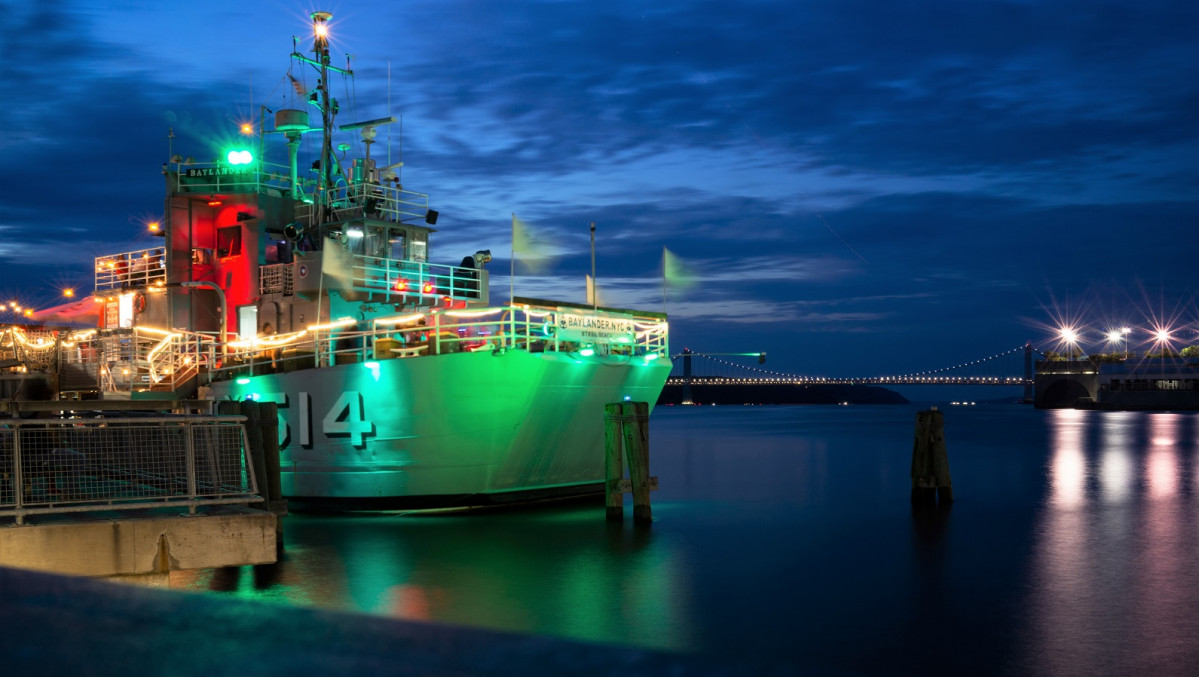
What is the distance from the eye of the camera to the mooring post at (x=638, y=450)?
1766 cm

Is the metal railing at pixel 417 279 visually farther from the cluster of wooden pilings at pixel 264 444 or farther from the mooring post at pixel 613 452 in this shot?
the cluster of wooden pilings at pixel 264 444

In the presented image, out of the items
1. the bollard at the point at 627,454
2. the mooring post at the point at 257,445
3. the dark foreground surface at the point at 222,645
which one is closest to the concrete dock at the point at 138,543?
the dark foreground surface at the point at 222,645

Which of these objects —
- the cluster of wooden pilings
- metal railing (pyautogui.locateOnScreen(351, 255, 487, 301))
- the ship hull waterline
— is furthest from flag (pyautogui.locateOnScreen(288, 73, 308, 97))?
the cluster of wooden pilings

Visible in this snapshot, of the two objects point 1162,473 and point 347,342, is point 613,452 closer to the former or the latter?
point 347,342

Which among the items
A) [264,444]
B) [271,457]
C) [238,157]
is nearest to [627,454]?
[271,457]

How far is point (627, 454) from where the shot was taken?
17672mm

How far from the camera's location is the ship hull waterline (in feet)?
58.0

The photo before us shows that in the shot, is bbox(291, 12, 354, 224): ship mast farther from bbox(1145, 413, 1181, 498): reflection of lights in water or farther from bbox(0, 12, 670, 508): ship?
bbox(1145, 413, 1181, 498): reflection of lights in water

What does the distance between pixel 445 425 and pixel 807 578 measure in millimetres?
6854

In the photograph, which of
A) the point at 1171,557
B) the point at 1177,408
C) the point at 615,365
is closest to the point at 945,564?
the point at 1171,557

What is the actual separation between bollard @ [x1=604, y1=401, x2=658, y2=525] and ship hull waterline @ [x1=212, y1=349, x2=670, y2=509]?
1.26 m

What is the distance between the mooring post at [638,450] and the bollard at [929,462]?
5.62 meters

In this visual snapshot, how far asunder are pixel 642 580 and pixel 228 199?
14.8 meters

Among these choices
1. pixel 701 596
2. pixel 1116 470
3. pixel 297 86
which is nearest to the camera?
pixel 701 596
